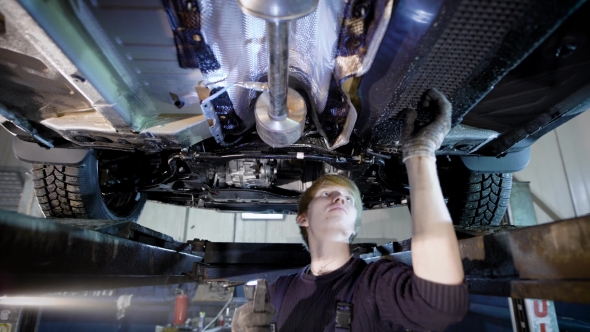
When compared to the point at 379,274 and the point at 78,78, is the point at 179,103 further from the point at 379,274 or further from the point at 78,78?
the point at 379,274

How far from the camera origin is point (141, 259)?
145 centimetres

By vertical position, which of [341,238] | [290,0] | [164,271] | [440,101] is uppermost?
[290,0]

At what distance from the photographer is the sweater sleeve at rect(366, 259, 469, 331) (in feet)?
2.51

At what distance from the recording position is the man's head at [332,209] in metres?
1.20

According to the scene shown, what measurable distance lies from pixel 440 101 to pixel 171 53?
3.06 feet

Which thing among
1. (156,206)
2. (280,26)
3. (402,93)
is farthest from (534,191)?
(156,206)

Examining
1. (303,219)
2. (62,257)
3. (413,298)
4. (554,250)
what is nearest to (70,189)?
(62,257)

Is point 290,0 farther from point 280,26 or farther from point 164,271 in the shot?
point 164,271

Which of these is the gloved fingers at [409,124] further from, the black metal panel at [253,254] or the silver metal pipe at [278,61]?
the black metal panel at [253,254]

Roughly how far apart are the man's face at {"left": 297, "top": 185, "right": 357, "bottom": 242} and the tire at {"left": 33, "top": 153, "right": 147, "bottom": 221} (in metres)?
1.36

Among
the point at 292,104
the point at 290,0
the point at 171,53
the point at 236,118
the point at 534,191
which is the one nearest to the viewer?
the point at 290,0

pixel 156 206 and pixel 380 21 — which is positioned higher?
pixel 156 206

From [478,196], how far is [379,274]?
4.86ft

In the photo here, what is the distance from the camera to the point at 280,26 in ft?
2.72
